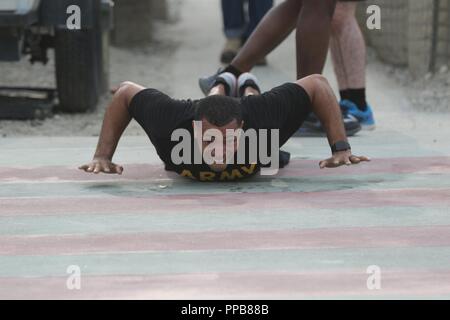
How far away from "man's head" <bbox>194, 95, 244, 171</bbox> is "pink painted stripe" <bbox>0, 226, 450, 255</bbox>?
0.62 meters

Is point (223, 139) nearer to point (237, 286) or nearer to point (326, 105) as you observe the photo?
point (326, 105)

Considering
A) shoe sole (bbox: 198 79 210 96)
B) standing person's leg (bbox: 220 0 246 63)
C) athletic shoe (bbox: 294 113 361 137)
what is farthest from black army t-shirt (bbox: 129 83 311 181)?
standing person's leg (bbox: 220 0 246 63)

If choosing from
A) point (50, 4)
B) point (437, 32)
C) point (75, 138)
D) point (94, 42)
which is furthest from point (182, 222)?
point (437, 32)

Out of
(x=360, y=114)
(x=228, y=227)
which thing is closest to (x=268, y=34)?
(x=360, y=114)

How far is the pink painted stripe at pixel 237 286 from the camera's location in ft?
11.6

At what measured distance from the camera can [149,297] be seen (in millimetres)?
3521

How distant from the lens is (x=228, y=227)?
438 centimetres

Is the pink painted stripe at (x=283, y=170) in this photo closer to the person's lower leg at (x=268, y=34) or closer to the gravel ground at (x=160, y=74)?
the person's lower leg at (x=268, y=34)

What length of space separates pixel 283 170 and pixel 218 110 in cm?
77

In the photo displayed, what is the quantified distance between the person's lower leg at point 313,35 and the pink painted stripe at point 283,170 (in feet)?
2.12

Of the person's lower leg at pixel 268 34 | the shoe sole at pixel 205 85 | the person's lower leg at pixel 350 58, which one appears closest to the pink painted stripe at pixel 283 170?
A: the shoe sole at pixel 205 85

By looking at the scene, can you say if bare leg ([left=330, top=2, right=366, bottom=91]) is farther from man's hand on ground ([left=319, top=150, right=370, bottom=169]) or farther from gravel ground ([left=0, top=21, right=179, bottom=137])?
man's hand on ground ([left=319, top=150, right=370, bottom=169])

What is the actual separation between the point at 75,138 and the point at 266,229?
8.42 ft

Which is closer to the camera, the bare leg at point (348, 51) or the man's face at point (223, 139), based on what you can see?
the man's face at point (223, 139)
